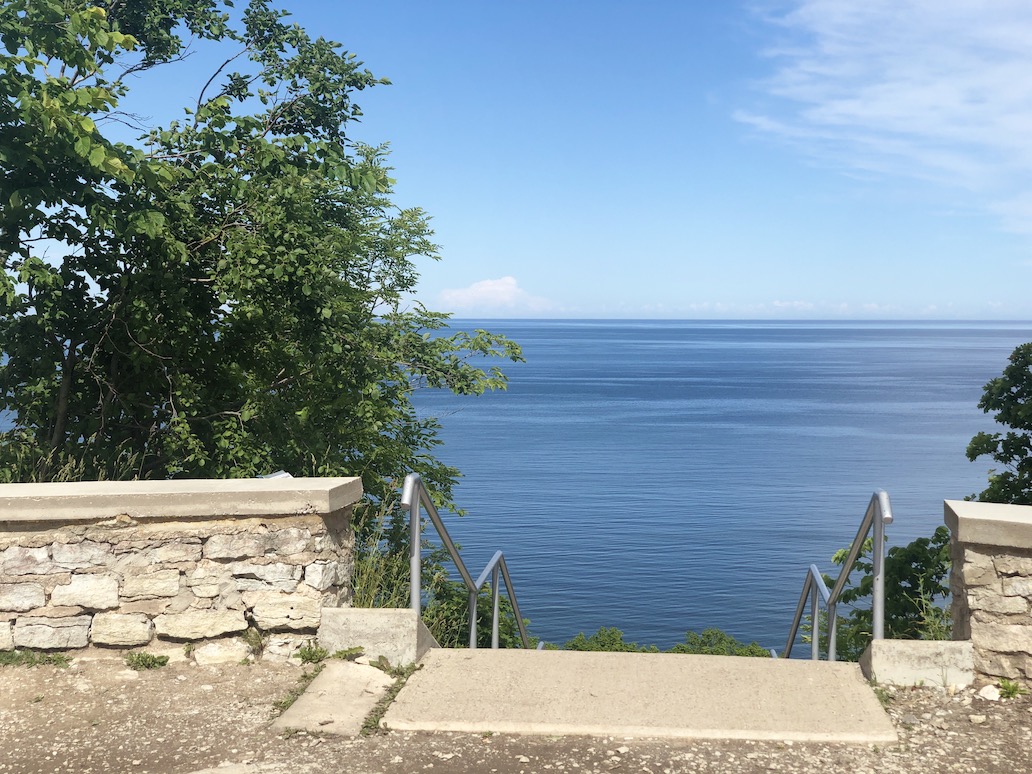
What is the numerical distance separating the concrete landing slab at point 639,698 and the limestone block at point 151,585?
1.41 meters

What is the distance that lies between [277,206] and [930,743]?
6.59m

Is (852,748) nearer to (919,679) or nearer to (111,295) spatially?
(919,679)

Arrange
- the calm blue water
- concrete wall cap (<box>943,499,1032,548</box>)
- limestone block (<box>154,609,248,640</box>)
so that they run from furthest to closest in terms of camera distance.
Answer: the calm blue water
limestone block (<box>154,609,248,640</box>)
concrete wall cap (<box>943,499,1032,548</box>)

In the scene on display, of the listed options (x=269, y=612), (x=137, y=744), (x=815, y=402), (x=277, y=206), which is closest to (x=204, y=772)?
(x=137, y=744)

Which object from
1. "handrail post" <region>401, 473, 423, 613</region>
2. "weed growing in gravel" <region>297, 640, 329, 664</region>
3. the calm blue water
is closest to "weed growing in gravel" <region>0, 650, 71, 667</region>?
"weed growing in gravel" <region>297, 640, 329, 664</region>

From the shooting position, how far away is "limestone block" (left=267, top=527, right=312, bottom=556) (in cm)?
529

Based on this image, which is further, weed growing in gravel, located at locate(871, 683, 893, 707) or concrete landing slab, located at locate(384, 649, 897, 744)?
weed growing in gravel, located at locate(871, 683, 893, 707)

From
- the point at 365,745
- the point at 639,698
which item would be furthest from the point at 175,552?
the point at 639,698

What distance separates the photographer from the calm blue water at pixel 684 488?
2641 centimetres

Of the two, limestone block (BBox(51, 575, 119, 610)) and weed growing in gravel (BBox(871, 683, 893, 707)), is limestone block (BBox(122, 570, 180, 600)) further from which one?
weed growing in gravel (BBox(871, 683, 893, 707))

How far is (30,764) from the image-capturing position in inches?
166

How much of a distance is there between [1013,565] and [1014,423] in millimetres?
9042

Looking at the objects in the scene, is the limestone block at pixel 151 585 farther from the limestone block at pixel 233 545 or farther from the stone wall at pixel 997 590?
the stone wall at pixel 997 590

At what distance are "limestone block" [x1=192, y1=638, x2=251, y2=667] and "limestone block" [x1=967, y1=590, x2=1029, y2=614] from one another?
A: 384cm
